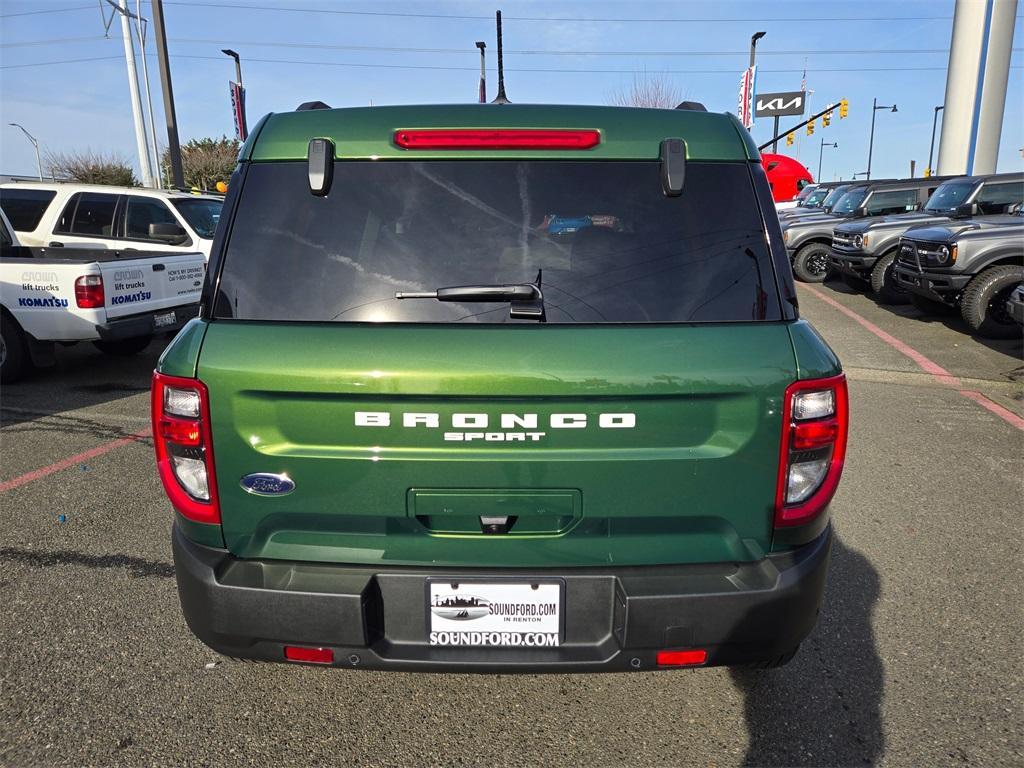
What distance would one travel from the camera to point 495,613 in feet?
6.35

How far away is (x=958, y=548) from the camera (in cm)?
371

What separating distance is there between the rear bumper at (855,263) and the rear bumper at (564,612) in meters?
11.4

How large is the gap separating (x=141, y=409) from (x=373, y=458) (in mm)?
5326

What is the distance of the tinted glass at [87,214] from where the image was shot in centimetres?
941

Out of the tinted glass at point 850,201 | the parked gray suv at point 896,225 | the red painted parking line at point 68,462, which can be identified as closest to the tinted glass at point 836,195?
the tinted glass at point 850,201

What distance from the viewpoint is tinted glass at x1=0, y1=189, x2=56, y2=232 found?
9484 millimetres

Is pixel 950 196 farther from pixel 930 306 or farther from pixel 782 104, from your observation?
pixel 782 104

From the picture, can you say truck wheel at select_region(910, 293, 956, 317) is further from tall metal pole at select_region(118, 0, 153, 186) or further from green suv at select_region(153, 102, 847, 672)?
tall metal pole at select_region(118, 0, 153, 186)

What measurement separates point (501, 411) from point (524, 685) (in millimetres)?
1265

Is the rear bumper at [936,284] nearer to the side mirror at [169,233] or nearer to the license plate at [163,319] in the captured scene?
the license plate at [163,319]

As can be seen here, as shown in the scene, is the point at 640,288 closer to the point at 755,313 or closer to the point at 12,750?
the point at 755,313

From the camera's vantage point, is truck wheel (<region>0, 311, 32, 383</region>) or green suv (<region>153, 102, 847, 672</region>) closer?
green suv (<region>153, 102, 847, 672</region>)

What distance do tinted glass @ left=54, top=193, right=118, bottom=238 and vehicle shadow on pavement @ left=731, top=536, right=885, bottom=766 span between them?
9.73m

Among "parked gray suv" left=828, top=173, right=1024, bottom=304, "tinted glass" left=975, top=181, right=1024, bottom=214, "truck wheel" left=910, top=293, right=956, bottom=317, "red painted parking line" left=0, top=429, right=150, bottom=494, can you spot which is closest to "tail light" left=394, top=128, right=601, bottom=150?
"red painted parking line" left=0, top=429, right=150, bottom=494
